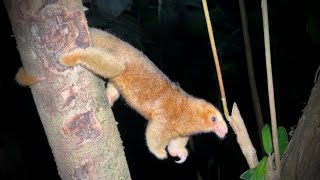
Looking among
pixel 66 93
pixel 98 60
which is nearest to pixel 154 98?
pixel 98 60

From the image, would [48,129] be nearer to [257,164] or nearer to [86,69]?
[86,69]

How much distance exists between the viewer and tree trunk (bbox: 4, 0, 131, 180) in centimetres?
95

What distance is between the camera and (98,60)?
1290 millimetres

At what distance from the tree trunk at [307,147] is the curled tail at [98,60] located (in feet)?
2.24

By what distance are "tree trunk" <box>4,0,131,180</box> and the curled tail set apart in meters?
0.02

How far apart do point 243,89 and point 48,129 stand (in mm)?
3541

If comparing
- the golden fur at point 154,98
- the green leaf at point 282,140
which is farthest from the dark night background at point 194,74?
the green leaf at point 282,140

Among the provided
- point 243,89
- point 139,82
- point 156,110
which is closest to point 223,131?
point 156,110

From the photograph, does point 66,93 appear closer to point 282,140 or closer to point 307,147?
point 307,147

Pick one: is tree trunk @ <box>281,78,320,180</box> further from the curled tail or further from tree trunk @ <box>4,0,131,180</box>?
the curled tail

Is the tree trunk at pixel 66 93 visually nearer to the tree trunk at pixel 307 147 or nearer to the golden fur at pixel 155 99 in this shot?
the golden fur at pixel 155 99

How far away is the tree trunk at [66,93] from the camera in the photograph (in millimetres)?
951

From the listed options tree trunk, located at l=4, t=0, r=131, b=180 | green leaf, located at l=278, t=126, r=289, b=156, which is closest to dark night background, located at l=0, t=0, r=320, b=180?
green leaf, located at l=278, t=126, r=289, b=156

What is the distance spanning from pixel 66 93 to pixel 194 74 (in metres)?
3.24
